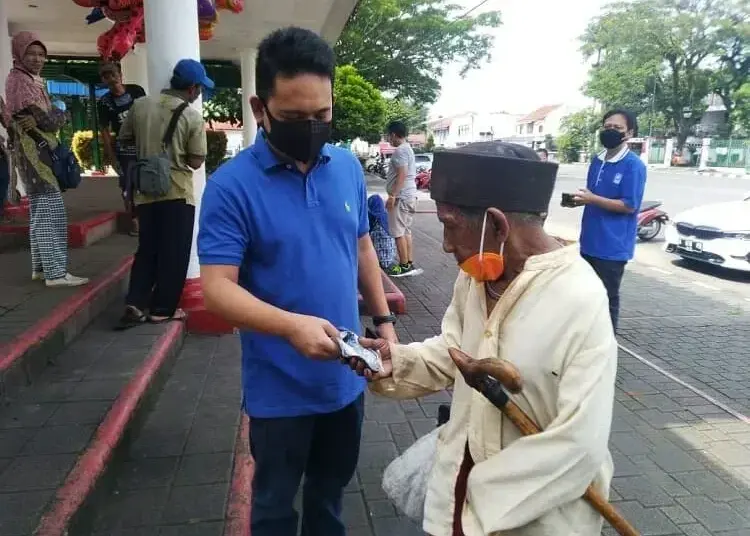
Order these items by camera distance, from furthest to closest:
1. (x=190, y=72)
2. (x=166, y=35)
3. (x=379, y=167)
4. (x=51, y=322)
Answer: (x=379, y=167) < (x=166, y=35) < (x=190, y=72) < (x=51, y=322)

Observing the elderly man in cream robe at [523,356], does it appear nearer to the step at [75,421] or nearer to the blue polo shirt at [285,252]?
the blue polo shirt at [285,252]

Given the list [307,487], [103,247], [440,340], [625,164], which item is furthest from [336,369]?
[103,247]

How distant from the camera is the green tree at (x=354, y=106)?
1945 cm

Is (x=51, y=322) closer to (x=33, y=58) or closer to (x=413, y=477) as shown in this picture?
(x=33, y=58)

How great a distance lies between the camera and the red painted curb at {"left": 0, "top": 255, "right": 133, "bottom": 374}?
10.8 ft

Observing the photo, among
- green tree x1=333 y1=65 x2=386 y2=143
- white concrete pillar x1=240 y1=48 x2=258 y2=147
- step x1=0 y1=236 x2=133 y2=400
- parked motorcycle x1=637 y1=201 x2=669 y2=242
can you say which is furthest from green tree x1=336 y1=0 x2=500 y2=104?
step x1=0 y1=236 x2=133 y2=400

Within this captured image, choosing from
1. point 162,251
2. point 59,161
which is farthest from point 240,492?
point 59,161

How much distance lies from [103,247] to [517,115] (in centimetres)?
10212

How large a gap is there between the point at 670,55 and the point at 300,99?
60.8 meters

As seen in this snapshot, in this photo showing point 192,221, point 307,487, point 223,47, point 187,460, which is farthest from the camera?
point 223,47

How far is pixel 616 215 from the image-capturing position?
14.8 feet

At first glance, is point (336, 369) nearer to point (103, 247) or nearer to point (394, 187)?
point (103, 247)

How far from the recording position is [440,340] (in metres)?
1.80

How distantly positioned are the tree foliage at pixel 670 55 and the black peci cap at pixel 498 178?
58.7 meters
